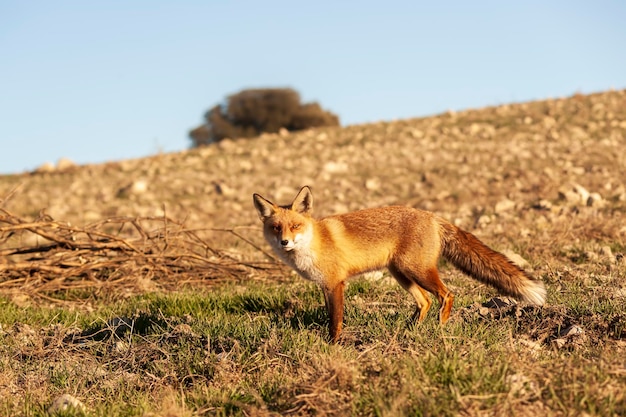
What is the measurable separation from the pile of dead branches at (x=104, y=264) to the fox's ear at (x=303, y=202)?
7.42ft

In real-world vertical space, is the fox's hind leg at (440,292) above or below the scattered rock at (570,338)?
above

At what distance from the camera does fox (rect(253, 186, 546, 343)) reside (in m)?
5.52

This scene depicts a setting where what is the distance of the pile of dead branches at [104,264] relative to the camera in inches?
313

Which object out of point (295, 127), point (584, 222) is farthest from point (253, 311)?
point (295, 127)

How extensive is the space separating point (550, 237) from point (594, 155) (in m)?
8.81

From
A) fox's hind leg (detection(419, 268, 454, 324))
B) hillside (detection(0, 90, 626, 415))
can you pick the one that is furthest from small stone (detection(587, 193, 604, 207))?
fox's hind leg (detection(419, 268, 454, 324))

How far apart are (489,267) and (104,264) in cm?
474

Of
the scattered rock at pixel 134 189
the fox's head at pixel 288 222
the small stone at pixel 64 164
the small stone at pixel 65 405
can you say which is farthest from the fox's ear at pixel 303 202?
the small stone at pixel 64 164

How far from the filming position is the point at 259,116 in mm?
37750

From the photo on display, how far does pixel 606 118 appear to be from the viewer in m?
20.8

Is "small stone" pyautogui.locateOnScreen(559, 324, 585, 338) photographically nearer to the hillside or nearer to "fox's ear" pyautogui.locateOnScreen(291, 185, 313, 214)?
the hillside

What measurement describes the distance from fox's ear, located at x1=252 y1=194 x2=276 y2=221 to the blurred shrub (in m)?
31.4

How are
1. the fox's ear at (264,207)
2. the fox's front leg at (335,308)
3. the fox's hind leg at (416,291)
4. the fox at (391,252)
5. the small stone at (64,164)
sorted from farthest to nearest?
the small stone at (64,164)
the fox's ear at (264,207)
the fox's hind leg at (416,291)
the fox at (391,252)
the fox's front leg at (335,308)

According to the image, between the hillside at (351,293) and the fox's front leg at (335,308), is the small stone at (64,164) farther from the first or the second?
the fox's front leg at (335,308)
